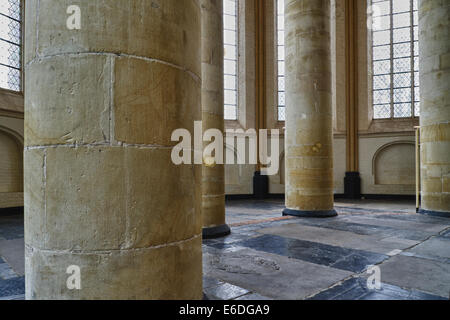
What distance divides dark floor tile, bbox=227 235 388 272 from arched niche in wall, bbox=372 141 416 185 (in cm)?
1136

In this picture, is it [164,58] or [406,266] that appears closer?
[164,58]

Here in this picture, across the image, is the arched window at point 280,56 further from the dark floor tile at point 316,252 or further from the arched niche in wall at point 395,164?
the dark floor tile at point 316,252

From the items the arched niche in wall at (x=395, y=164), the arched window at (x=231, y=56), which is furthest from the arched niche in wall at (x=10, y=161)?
the arched niche in wall at (x=395, y=164)

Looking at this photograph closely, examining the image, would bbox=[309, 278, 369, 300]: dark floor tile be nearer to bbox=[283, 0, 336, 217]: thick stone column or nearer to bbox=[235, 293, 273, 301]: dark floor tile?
bbox=[235, 293, 273, 301]: dark floor tile

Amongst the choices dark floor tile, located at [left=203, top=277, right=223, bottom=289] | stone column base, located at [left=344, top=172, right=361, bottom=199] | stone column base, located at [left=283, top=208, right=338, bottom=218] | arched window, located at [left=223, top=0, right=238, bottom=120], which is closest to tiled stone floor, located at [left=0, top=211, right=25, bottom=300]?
dark floor tile, located at [left=203, top=277, right=223, bottom=289]

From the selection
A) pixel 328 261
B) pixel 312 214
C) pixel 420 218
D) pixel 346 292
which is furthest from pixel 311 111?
pixel 346 292

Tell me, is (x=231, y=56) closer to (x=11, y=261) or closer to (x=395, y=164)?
(x=395, y=164)

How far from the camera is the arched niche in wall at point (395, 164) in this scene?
49.6 feet

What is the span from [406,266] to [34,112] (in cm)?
463

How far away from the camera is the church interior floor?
3482 millimetres

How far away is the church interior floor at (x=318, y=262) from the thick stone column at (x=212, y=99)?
55 cm
